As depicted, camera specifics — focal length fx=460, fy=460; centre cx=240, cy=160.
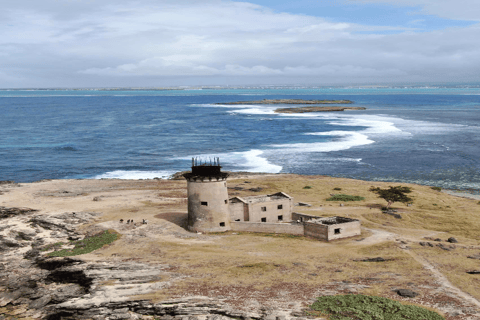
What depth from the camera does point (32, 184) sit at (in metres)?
66.0

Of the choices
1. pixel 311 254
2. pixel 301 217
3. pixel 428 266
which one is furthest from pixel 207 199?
pixel 428 266

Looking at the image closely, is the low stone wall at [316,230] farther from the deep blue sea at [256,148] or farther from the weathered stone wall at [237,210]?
the deep blue sea at [256,148]

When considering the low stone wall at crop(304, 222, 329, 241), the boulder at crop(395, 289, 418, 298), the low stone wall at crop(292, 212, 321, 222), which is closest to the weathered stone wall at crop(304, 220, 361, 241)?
the low stone wall at crop(304, 222, 329, 241)

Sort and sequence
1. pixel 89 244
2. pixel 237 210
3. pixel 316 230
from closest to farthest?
pixel 89 244 → pixel 316 230 → pixel 237 210

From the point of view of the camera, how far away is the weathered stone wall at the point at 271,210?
43719 millimetres

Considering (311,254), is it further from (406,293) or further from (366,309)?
(366,309)

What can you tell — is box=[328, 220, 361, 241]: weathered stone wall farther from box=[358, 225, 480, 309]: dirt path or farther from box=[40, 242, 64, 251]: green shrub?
box=[40, 242, 64, 251]: green shrub

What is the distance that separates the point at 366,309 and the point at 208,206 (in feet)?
57.8

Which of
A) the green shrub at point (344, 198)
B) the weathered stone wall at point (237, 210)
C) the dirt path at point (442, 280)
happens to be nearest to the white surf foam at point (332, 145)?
the green shrub at point (344, 198)

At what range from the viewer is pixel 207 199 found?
4025 centimetres

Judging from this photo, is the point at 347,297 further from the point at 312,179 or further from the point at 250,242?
the point at 312,179

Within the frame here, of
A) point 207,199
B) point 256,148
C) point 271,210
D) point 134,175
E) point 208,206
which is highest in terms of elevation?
point 207,199

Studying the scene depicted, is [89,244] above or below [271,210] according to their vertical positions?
below

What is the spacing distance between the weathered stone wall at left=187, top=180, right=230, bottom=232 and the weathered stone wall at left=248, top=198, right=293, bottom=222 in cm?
358
